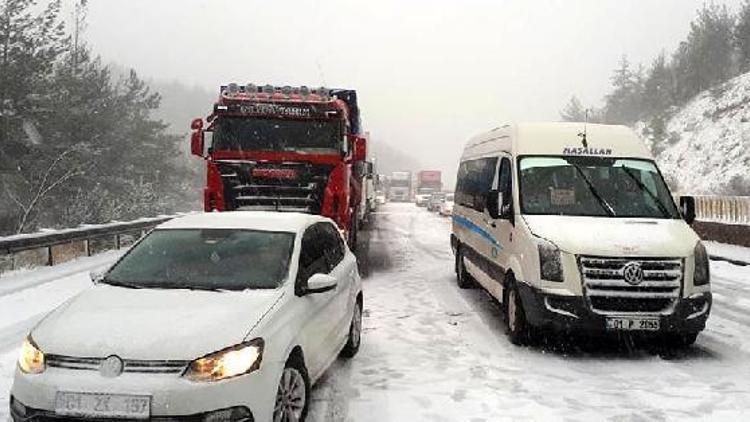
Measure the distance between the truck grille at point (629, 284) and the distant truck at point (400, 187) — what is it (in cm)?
5915

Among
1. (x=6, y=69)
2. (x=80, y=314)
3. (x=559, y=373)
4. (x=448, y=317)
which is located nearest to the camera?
(x=80, y=314)

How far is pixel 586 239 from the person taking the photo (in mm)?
7180

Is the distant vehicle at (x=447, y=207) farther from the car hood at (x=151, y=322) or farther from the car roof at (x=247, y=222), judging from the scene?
the car hood at (x=151, y=322)

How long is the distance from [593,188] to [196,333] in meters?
5.64

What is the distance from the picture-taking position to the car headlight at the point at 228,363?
4055 millimetres

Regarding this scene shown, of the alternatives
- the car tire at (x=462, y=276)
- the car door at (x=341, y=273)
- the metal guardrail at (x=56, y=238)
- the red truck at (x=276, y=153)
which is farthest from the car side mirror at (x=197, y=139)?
the car door at (x=341, y=273)

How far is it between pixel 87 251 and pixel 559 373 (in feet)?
39.9

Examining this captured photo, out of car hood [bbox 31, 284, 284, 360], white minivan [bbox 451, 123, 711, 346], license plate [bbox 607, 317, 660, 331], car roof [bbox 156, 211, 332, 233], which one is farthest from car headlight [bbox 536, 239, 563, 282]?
car hood [bbox 31, 284, 284, 360]

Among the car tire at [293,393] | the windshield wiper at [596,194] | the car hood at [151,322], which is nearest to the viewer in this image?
the car hood at [151,322]

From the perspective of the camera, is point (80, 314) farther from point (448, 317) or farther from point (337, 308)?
point (448, 317)

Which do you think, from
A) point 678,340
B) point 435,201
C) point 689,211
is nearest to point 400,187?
point 435,201

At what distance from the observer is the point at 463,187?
12625 millimetres

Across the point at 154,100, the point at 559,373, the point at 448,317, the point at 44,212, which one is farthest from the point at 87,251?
the point at 154,100

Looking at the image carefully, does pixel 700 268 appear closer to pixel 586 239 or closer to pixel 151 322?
pixel 586 239
